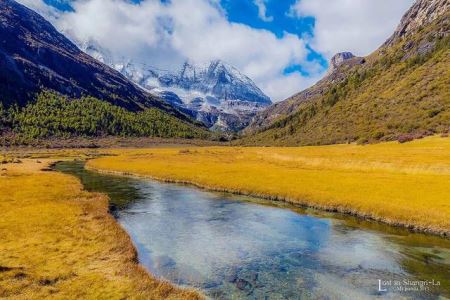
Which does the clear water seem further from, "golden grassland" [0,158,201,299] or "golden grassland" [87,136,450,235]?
"golden grassland" [87,136,450,235]

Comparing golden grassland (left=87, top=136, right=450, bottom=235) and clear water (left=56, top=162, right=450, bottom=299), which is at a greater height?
golden grassland (left=87, top=136, right=450, bottom=235)

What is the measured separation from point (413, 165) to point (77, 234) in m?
67.2

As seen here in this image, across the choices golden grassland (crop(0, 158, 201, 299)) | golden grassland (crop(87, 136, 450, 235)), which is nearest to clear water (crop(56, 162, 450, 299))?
golden grassland (crop(0, 158, 201, 299))

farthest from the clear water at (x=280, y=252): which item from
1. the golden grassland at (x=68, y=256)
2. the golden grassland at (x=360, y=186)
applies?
the golden grassland at (x=360, y=186)

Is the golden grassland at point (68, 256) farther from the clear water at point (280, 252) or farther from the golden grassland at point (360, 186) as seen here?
the golden grassland at point (360, 186)

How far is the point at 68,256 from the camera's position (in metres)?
29.4

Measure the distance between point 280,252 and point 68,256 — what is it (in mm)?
18080

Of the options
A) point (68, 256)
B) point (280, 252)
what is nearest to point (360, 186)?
point (280, 252)

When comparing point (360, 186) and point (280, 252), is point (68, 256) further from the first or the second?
point (360, 186)

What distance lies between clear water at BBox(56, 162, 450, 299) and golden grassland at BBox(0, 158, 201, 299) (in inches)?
107

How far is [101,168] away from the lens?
10994 centimetres

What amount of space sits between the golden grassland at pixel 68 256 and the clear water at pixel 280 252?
8.90ft

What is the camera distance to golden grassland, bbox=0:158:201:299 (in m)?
23.3

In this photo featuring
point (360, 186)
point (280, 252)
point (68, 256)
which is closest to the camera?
point (68, 256)
